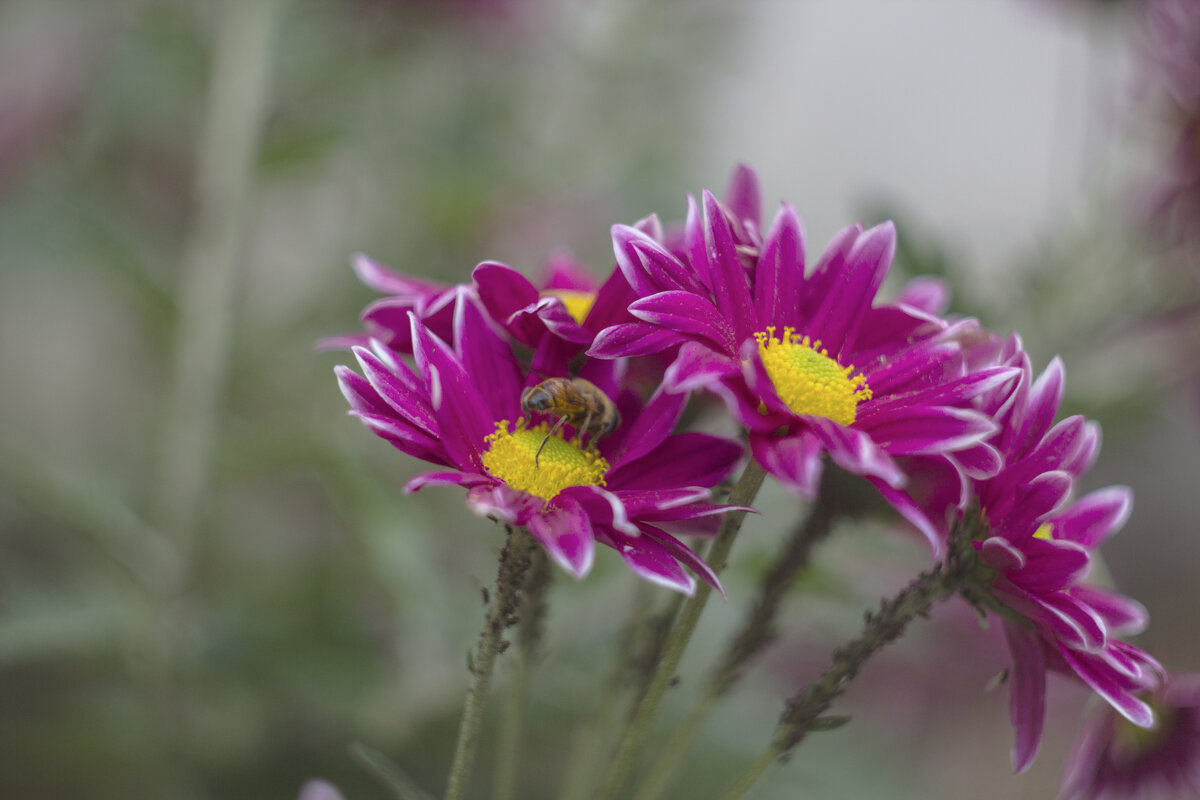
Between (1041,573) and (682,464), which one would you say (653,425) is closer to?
(682,464)

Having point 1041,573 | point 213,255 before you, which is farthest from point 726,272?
point 213,255

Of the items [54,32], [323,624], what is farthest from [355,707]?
[54,32]

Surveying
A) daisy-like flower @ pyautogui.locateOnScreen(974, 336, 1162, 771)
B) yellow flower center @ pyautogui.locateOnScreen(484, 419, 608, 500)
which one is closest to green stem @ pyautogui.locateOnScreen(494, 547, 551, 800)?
yellow flower center @ pyautogui.locateOnScreen(484, 419, 608, 500)

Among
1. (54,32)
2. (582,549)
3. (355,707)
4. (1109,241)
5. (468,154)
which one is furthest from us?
(54,32)

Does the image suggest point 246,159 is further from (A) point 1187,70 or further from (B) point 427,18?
(A) point 1187,70

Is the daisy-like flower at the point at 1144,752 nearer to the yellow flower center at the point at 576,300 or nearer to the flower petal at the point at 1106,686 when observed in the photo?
the flower petal at the point at 1106,686

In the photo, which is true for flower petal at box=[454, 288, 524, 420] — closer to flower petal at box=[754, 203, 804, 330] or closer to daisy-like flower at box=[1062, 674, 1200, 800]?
flower petal at box=[754, 203, 804, 330]

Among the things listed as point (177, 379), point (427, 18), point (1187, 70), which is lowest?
point (177, 379)
